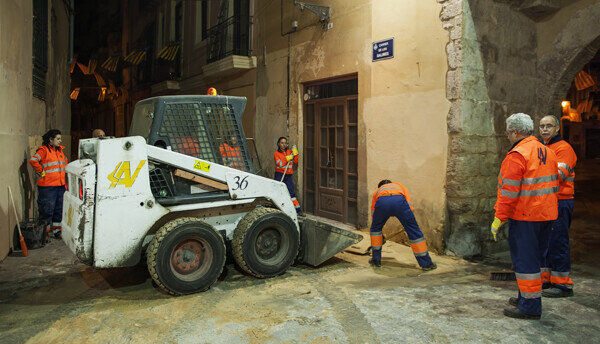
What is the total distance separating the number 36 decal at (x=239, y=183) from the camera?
5.17m

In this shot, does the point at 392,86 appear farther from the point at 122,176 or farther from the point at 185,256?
the point at 122,176

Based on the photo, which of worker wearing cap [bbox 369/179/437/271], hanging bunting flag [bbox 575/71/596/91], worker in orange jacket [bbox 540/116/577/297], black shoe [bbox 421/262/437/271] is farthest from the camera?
hanging bunting flag [bbox 575/71/596/91]

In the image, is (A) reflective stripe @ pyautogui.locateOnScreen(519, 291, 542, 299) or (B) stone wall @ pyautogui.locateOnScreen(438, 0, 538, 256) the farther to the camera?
(B) stone wall @ pyautogui.locateOnScreen(438, 0, 538, 256)

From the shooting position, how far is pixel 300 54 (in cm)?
962

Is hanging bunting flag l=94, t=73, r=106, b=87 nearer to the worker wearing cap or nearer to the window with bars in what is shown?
the window with bars

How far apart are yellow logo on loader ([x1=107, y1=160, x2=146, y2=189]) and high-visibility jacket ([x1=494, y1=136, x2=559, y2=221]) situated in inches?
137

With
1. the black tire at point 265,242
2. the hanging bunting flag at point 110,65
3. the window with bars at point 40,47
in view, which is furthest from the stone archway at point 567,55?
the hanging bunting flag at point 110,65

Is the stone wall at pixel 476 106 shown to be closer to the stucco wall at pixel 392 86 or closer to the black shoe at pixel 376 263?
the stucco wall at pixel 392 86

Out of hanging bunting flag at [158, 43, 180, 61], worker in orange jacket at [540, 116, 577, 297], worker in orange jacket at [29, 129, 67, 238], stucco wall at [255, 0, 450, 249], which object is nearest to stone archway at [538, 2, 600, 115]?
stucco wall at [255, 0, 450, 249]

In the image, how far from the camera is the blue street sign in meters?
7.35

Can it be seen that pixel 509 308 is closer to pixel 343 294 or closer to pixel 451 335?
pixel 451 335

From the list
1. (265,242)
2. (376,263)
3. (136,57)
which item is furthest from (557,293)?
(136,57)

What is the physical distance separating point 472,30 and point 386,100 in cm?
169

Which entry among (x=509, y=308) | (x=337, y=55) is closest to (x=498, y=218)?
(x=509, y=308)
